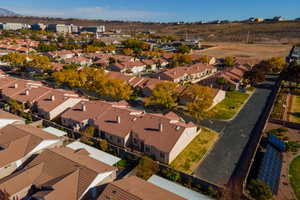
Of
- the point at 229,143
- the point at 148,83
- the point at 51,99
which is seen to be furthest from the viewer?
the point at 148,83

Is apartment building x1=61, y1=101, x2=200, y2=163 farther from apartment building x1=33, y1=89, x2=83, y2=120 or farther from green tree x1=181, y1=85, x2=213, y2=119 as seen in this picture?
apartment building x1=33, y1=89, x2=83, y2=120

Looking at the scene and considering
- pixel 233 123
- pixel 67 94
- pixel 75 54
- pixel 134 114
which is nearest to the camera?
pixel 134 114

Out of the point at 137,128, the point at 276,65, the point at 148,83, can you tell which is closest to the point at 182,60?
the point at 276,65

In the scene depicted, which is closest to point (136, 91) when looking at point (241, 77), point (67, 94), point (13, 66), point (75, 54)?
point (67, 94)

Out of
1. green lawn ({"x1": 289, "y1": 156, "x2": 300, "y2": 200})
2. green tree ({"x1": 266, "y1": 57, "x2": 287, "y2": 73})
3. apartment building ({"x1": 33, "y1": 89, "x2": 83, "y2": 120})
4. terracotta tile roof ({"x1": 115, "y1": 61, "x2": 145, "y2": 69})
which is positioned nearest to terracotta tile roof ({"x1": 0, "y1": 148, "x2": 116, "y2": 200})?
apartment building ({"x1": 33, "y1": 89, "x2": 83, "y2": 120})

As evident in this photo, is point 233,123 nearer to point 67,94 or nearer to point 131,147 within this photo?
point 131,147

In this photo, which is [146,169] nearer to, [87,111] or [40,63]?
[87,111]

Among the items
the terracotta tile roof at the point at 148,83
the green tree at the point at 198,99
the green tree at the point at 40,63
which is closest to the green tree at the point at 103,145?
the green tree at the point at 198,99
